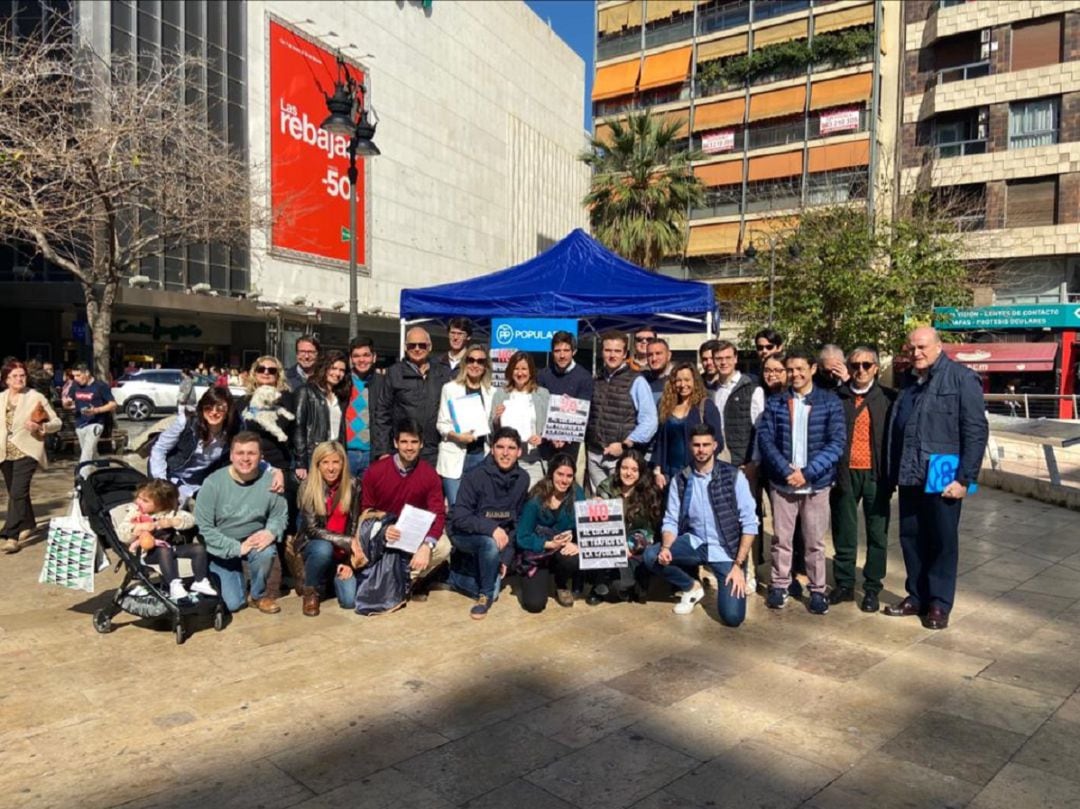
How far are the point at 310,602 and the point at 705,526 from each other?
274cm

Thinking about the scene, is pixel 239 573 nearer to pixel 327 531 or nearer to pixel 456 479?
pixel 327 531

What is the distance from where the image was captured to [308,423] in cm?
603

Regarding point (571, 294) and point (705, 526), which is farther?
point (571, 294)

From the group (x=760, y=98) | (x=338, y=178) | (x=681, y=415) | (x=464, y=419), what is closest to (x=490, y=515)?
(x=464, y=419)

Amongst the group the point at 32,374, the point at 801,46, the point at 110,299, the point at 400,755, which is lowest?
the point at 400,755

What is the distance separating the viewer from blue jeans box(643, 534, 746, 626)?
16.6 ft

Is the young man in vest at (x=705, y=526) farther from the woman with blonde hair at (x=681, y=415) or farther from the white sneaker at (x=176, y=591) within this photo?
the white sneaker at (x=176, y=591)

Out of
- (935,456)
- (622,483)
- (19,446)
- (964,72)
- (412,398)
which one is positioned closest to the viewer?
(935,456)

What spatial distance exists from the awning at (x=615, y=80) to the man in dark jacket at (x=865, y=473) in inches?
1753

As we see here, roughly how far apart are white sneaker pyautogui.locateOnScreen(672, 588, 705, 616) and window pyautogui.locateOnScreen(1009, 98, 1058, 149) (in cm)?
3129

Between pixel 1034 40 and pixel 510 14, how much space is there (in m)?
30.6

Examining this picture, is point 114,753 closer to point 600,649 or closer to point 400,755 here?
point 400,755

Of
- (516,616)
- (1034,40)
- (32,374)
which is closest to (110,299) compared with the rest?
(32,374)

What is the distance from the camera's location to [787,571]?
552 centimetres
